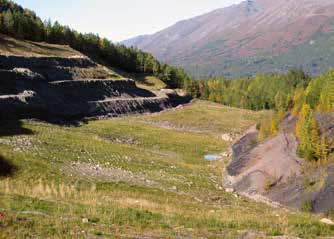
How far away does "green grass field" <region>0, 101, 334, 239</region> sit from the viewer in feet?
56.1

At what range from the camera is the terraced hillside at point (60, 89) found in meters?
63.4

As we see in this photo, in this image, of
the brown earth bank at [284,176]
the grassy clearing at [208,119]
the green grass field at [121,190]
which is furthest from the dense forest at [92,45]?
the brown earth bank at [284,176]

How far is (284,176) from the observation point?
3831 centimetres

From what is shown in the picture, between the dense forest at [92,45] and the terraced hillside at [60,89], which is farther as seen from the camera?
the dense forest at [92,45]

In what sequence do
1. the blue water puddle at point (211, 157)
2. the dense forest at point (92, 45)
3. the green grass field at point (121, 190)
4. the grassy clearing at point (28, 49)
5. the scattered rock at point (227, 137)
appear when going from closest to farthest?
the green grass field at point (121, 190) < the blue water puddle at point (211, 157) < the scattered rock at point (227, 137) < the grassy clearing at point (28, 49) < the dense forest at point (92, 45)

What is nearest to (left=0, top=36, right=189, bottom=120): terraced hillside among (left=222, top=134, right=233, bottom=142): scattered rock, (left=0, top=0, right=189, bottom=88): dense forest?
(left=0, top=0, right=189, bottom=88): dense forest

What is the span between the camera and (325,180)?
33531 mm

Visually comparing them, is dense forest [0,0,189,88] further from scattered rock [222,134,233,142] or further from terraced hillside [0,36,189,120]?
scattered rock [222,134,233,142]

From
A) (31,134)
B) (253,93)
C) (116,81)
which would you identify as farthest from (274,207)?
(253,93)

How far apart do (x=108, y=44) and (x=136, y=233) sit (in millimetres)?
143298

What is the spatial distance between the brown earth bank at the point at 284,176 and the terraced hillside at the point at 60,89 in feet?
105

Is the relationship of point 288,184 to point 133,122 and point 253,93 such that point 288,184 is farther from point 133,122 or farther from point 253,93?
point 253,93

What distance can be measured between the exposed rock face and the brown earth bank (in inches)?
1256

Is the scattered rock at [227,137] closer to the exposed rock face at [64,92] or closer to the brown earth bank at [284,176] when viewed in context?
the brown earth bank at [284,176]
